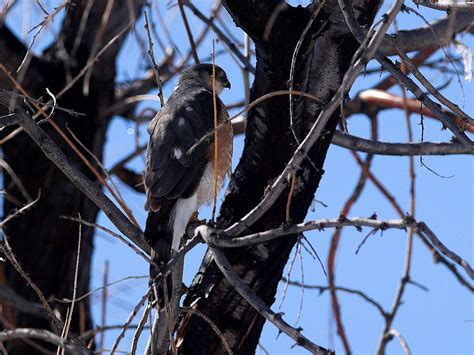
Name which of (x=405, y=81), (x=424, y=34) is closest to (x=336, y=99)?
(x=405, y=81)

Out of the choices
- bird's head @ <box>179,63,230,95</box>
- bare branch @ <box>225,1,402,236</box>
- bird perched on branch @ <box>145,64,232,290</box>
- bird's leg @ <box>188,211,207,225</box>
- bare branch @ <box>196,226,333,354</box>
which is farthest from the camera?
bird's head @ <box>179,63,230,95</box>

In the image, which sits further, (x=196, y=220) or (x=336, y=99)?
(x=196, y=220)

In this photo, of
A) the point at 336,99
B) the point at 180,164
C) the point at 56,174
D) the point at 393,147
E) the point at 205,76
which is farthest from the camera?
the point at 56,174

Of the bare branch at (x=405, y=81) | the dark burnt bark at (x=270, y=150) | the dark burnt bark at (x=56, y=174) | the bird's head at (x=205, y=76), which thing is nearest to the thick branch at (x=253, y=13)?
the dark burnt bark at (x=270, y=150)

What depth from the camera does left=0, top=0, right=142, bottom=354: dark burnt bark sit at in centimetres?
512

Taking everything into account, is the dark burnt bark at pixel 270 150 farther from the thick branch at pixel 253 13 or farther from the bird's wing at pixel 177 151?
the bird's wing at pixel 177 151

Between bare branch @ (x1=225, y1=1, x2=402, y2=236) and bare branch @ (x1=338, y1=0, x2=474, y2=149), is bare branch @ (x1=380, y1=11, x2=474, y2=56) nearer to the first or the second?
bare branch @ (x1=338, y1=0, x2=474, y2=149)

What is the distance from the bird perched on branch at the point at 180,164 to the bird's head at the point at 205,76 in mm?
432

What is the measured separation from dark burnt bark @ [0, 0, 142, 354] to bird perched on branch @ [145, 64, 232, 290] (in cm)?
113

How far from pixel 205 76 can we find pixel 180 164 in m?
1.14

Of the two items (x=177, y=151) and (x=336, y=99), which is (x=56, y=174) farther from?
(x=336, y=99)

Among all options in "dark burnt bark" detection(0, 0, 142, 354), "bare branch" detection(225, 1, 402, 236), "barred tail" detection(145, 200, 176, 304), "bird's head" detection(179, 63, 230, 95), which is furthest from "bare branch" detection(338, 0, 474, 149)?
"dark burnt bark" detection(0, 0, 142, 354)

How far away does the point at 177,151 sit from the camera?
3.88 m

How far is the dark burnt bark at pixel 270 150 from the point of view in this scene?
127 inches
